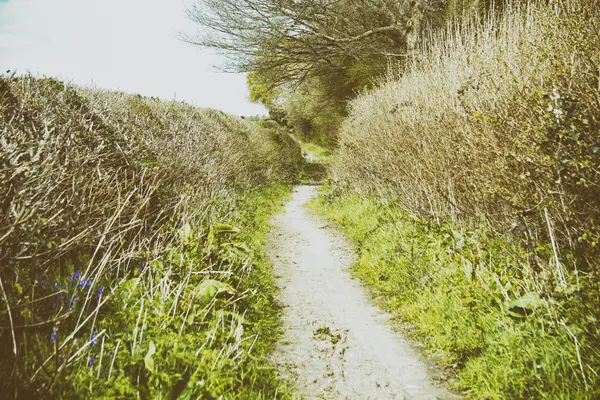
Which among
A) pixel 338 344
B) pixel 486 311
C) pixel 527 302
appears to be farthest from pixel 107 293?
pixel 527 302

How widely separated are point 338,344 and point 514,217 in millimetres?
2302

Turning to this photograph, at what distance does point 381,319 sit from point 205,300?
2.02m

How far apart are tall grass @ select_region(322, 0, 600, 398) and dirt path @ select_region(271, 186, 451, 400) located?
358mm

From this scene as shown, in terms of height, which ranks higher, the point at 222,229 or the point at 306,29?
the point at 306,29

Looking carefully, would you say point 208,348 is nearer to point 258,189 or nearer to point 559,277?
point 559,277

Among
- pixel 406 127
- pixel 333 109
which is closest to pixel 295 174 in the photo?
pixel 333 109

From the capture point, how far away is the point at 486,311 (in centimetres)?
343

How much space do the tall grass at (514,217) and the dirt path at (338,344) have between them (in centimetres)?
36

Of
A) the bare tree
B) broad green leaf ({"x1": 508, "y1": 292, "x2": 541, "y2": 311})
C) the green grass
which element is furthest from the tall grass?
the bare tree

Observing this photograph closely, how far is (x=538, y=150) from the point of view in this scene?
3184mm

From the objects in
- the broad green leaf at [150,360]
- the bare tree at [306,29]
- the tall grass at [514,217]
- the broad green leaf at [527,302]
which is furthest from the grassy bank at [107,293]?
the bare tree at [306,29]

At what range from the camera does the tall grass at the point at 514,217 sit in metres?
2.77

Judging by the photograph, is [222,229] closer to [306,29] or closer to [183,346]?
[183,346]

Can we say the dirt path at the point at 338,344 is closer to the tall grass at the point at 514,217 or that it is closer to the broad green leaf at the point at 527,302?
the tall grass at the point at 514,217
